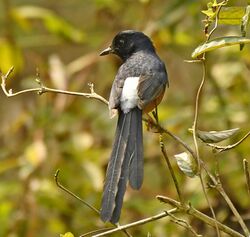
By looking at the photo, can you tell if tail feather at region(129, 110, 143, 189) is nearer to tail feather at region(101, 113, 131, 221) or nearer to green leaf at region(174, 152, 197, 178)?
tail feather at region(101, 113, 131, 221)

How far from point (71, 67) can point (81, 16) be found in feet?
7.56

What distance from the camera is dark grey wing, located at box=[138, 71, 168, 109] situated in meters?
3.04

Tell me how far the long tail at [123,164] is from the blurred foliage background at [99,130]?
1.43 m

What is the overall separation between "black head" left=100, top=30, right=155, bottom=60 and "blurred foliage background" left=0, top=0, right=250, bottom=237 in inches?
27.7

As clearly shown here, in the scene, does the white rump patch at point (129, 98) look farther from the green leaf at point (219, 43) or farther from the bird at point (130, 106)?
the green leaf at point (219, 43)

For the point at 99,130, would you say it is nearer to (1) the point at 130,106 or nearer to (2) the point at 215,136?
(1) the point at 130,106

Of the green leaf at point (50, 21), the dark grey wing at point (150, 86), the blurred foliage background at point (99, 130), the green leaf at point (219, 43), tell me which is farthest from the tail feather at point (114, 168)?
the green leaf at point (50, 21)

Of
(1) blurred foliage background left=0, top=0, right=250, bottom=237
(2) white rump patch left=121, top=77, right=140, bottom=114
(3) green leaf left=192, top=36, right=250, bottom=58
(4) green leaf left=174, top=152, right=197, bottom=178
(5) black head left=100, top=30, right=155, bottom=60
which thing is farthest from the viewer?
(1) blurred foliage background left=0, top=0, right=250, bottom=237

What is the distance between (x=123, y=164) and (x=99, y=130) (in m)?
2.44

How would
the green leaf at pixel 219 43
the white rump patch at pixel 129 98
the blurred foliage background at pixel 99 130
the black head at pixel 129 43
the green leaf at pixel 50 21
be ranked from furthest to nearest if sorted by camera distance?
the green leaf at pixel 50 21
the blurred foliage background at pixel 99 130
the black head at pixel 129 43
the white rump patch at pixel 129 98
the green leaf at pixel 219 43

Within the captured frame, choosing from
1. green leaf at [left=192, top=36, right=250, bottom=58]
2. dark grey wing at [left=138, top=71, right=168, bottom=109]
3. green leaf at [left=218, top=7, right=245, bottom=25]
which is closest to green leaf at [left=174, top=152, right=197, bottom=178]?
green leaf at [left=192, top=36, right=250, bottom=58]

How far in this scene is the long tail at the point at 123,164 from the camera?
7.79ft

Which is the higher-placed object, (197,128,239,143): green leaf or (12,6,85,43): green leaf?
(12,6,85,43): green leaf

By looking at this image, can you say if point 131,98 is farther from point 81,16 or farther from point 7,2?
point 81,16
